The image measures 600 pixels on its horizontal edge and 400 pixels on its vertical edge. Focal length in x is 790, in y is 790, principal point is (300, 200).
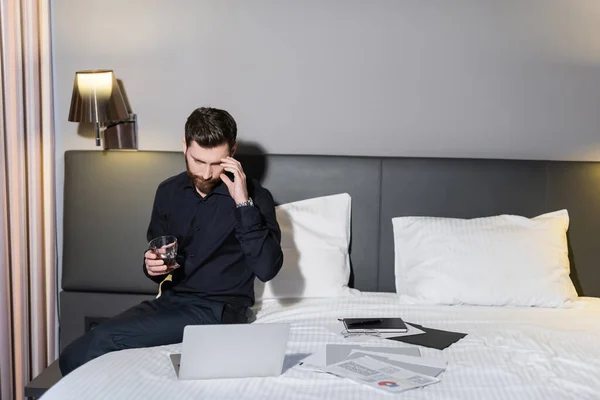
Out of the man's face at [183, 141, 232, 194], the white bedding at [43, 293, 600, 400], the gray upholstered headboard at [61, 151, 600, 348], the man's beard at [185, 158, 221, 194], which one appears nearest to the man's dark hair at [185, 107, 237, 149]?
the man's face at [183, 141, 232, 194]

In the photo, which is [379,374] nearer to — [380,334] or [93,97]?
[380,334]

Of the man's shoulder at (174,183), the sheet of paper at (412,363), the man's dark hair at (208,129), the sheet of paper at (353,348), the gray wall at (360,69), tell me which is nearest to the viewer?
the sheet of paper at (412,363)

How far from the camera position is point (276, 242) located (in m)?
2.85

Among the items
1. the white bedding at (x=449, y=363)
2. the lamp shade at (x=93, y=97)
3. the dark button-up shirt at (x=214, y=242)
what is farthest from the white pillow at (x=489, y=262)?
the lamp shade at (x=93, y=97)

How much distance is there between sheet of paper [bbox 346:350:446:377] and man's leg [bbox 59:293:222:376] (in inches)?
24.2

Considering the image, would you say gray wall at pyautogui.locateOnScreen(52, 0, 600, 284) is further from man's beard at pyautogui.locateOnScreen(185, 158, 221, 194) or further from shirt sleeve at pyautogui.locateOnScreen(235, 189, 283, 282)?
shirt sleeve at pyautogui.locateOnScreen(235, 189, 283, 282)

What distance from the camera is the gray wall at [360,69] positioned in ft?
11.5

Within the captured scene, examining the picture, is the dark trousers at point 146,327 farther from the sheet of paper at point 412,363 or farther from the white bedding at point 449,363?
the sheet of paper at point 412,363

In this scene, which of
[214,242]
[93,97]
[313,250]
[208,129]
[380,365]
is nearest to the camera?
[380,365]

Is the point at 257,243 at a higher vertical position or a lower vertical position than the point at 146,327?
higher

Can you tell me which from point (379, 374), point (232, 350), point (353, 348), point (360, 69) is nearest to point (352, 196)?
point (360, 69)

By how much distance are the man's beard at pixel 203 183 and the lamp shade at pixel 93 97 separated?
0.70 m

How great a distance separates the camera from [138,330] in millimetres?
2729

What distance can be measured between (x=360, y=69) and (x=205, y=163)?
1.02 meters
